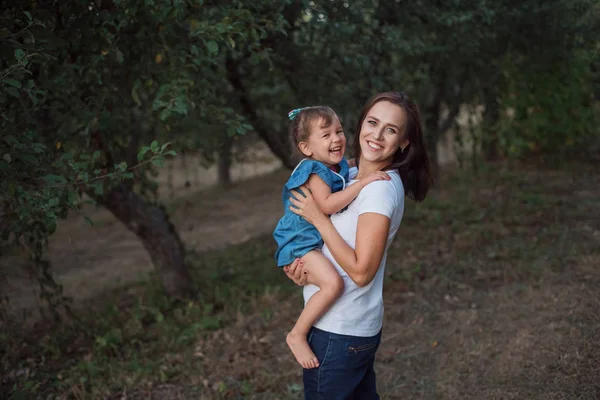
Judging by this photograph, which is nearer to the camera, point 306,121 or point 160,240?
point 306,121

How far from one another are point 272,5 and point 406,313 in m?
2.70

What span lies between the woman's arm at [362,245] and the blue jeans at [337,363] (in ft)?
0.81

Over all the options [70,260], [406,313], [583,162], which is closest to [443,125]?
[583,162]

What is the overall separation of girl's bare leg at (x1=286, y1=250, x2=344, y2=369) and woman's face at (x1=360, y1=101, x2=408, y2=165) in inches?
17.2

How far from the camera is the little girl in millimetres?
2234

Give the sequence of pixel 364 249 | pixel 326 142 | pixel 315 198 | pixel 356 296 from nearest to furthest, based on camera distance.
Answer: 1. pixel 364 249
2. pixel 356 296
3. pixel 315 198
4. pixel 326 142

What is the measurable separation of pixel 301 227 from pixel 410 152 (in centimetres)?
52

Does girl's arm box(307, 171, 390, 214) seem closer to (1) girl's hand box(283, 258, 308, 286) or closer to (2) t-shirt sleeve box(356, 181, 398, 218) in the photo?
(2) t-shirt sleeve box(356, 181, 398, 218)

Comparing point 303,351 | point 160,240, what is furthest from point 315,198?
point 160,240

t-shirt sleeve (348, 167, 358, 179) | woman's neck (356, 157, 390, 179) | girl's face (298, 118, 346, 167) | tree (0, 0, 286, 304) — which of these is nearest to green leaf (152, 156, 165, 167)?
tree (0, 0, 286, 304)

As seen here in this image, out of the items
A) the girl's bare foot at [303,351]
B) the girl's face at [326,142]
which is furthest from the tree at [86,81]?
the girl's bare foot at [303,351]

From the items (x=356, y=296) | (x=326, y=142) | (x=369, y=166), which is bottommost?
(x=356, y=296)

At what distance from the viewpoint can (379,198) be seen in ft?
6.97

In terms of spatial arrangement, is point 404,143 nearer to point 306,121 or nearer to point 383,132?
point 383,132
